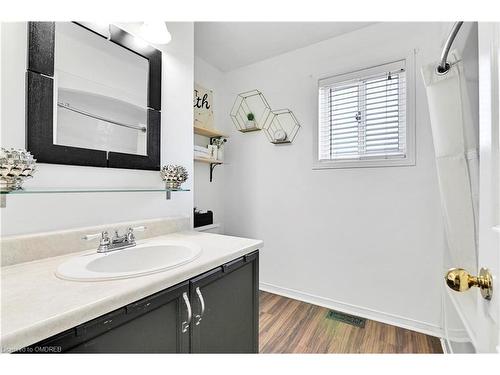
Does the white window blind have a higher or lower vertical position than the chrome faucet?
higher

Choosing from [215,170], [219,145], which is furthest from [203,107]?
[215,170]

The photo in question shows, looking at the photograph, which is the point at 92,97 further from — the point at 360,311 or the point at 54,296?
the point at 360,311

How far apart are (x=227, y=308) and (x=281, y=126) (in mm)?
1771

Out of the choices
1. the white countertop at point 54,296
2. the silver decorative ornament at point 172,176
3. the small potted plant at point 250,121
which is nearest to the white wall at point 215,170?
the small potted plant at point 250,121

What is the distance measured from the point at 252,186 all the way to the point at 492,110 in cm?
212

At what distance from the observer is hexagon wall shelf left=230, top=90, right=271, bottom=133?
248 cm

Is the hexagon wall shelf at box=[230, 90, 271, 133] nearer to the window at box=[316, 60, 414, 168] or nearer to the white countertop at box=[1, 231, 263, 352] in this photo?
the window at box=[316, 60, 414, 168]

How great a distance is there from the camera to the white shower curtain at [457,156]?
1.15m

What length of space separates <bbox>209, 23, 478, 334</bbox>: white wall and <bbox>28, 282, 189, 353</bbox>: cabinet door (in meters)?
1.56

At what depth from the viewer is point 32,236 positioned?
964 mm

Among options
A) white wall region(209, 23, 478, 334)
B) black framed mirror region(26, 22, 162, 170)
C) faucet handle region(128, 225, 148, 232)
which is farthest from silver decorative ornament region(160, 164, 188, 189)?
white wall region(209, 23, 478, 334)

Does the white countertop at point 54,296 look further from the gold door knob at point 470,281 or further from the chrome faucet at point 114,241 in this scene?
the gold door knob at point 470,281
